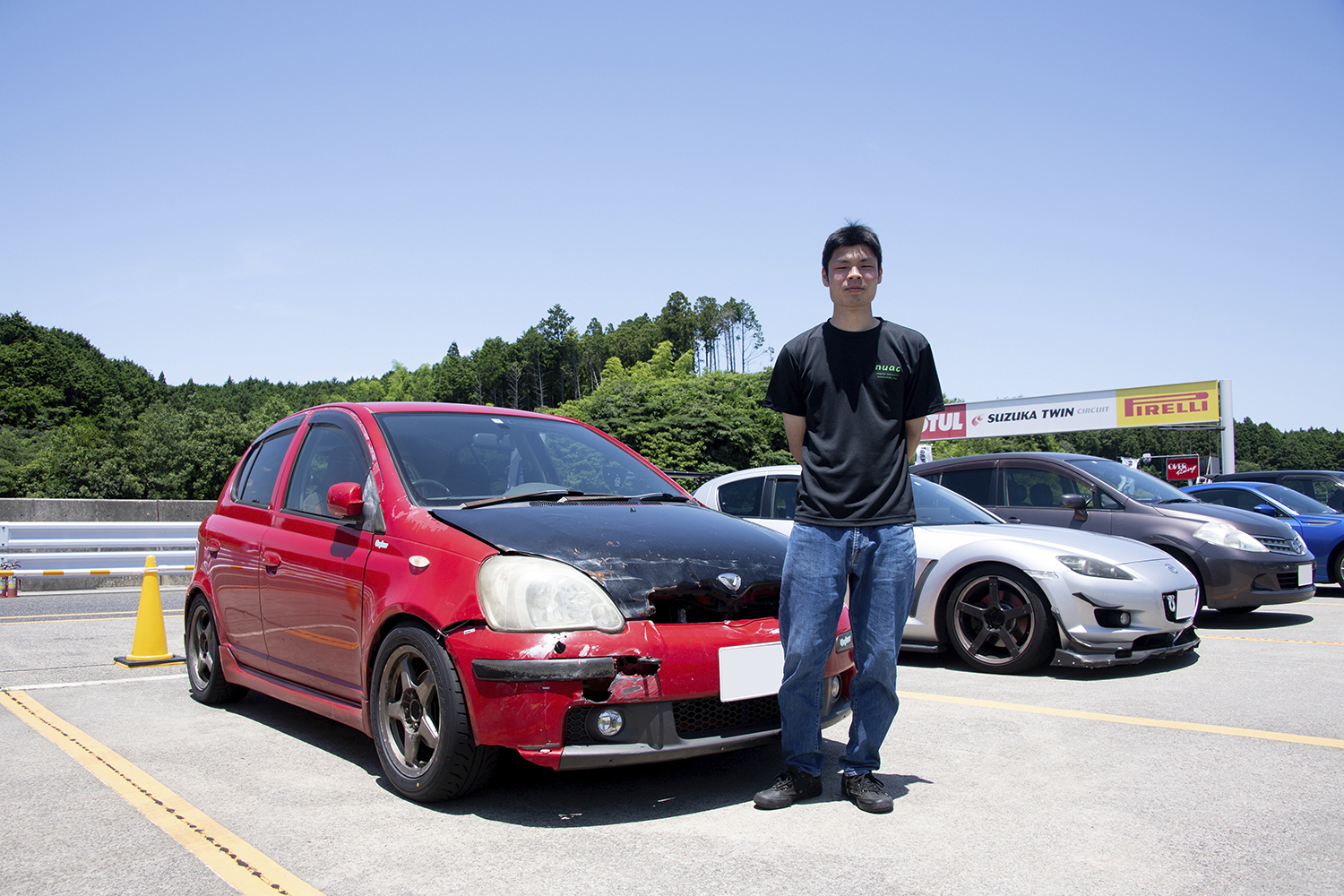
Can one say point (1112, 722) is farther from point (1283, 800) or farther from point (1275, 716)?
point (1283, 800)

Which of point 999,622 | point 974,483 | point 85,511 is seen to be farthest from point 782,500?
point 85,511

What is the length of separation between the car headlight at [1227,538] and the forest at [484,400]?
18066 mm

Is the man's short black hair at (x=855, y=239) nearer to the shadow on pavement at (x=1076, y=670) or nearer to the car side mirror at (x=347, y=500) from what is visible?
the car side mirror at (x=347, y=500)

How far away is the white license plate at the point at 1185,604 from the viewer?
5992 mm

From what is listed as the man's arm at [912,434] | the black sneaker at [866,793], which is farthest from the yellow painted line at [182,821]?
the man's arm at [912,434]

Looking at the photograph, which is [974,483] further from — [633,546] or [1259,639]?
[633,546]

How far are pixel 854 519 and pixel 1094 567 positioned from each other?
3246 mm

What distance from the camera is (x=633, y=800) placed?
343 centimetres

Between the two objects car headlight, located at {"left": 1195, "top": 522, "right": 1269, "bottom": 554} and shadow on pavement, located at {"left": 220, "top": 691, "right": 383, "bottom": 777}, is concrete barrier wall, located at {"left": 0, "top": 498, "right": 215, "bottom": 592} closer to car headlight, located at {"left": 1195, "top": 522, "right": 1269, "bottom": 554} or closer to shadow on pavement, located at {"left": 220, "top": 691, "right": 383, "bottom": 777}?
shadow on pavement, located at {"left": 220, "top": 691, "right": 383, "bottom": 777}

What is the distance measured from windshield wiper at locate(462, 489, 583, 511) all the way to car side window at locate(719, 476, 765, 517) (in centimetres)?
323

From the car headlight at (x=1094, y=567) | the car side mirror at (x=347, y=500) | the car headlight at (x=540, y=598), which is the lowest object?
the car headlight at (x=1094, y=567)

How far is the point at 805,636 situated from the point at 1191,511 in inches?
259

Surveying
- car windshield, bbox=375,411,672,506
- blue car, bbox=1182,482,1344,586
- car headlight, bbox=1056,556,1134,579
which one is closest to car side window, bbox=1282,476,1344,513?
blue car, bbox=1182,482,1344,586

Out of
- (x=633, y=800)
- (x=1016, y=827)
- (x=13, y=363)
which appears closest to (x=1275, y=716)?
(x=1016, y=827)
